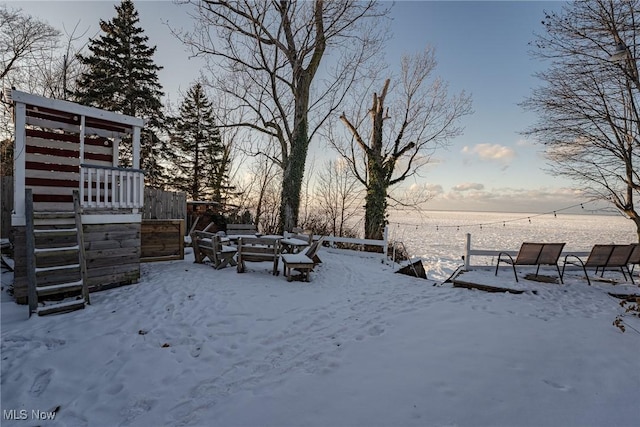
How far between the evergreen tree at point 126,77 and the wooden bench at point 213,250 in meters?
8.52

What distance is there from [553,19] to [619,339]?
33.4 feet

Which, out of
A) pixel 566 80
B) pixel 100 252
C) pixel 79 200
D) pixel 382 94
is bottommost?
pixel 100 252

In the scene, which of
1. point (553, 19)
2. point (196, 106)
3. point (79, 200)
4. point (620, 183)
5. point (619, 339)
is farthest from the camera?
point (196, 106)

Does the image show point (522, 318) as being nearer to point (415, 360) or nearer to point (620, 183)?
point (415, 360)

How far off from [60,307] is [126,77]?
50.1 feet

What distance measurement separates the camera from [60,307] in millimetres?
4023

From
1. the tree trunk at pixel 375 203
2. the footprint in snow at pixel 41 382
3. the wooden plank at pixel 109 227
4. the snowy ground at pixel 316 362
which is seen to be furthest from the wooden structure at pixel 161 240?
the tree trunk at pixel 375 203

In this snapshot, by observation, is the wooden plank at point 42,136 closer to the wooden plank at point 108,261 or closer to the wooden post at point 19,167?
the wooden post at point 19,167

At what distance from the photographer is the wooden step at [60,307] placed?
3882 millimetres

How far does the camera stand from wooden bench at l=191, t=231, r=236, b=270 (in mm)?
6940

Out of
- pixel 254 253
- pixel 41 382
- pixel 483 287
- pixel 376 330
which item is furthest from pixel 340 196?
pixel 41 382

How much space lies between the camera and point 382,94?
13664 mm

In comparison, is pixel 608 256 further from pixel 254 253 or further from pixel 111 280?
pixel 111 280

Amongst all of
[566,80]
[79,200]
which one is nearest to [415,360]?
[79,200]
